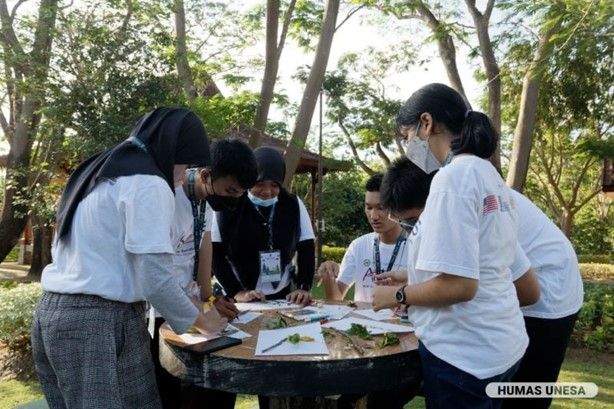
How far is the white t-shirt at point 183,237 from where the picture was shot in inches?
99.3

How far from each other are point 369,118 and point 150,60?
984 cm

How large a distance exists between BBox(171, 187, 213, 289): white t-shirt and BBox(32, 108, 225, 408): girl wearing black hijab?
0.69 metres

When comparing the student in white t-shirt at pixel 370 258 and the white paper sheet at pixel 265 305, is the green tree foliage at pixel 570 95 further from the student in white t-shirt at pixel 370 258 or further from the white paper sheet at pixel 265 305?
the white paper sheet at pixel 265 305

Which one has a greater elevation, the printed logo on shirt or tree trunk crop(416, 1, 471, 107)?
tree trunk crop(416, 1, 471, 107)

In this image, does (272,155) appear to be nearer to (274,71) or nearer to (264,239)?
(264,239)

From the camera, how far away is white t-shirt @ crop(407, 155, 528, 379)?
1.55m

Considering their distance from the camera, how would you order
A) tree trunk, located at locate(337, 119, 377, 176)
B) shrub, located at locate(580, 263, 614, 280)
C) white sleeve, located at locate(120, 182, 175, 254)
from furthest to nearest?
tree trunk, located at locate(337, 119, 377, 176) < shrub, located at locate(580, 263, 614, 280) < white sleeve, located at locate(120, 182, 175, 254)

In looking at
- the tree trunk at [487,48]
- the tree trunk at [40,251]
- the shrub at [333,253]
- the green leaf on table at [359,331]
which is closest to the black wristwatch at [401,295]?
the green leaf on table at [359,331]

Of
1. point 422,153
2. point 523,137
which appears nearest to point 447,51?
point 523,137

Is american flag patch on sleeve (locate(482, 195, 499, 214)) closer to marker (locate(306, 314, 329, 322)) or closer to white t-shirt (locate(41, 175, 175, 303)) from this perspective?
white t-shirt (locate(41, 175, 175, 303))

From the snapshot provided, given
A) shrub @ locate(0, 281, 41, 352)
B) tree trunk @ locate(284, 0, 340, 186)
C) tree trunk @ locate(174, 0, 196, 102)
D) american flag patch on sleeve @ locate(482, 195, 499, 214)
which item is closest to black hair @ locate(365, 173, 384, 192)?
american flag patch on sleeve @ locate(482, 195, 499, 214)

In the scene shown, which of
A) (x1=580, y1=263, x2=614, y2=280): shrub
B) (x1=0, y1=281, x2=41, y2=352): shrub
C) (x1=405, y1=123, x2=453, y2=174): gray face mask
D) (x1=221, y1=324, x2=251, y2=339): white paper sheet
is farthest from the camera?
(x1=580, y1=263, x2=614, y2=280): shrub

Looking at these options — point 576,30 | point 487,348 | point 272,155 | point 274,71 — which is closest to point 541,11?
point 576,30

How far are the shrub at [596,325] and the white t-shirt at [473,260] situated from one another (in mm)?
4939
